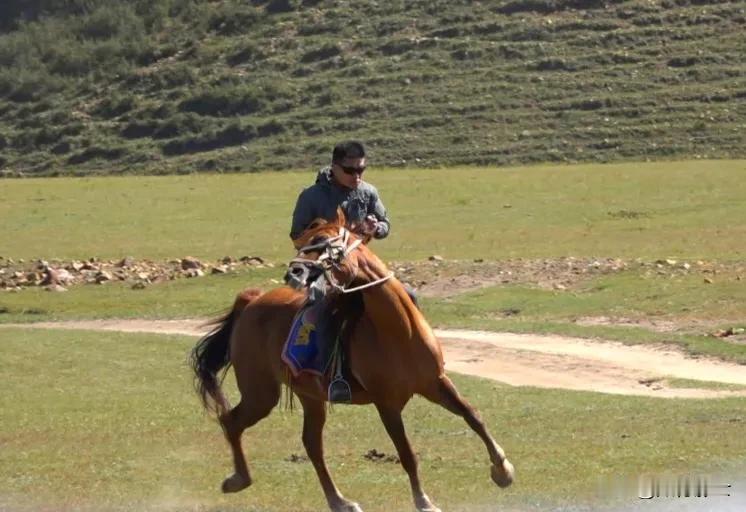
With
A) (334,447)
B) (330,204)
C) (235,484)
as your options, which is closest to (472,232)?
(334,447)

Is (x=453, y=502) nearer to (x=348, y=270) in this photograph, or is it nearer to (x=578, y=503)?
(x=578, y=503)

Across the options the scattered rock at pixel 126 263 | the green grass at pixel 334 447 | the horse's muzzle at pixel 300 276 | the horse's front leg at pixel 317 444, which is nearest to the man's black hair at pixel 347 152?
the horse's muzzle at pixel 300 276

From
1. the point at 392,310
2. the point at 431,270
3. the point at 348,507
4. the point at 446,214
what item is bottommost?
the point at 446,214

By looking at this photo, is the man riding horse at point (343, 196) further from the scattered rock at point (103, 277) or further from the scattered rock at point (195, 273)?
the scattered rock at point (103, 277)

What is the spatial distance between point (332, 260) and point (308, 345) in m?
1.15

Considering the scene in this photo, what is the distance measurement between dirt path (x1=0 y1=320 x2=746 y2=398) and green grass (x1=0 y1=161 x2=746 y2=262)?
9.24 metres

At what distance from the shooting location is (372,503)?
11141mm

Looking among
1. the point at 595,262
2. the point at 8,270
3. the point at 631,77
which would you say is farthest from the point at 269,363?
the point at 631,77

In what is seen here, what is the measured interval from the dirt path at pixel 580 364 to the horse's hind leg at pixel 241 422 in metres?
6.89

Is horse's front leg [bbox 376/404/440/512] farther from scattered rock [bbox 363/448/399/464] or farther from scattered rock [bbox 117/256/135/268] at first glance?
scattered rock [bbox 117/256/135/268]

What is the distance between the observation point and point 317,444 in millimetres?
10898

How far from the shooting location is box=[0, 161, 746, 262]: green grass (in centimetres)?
3366

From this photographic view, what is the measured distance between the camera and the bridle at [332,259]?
9.54 meters

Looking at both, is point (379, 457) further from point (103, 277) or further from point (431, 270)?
point (103, 277)
